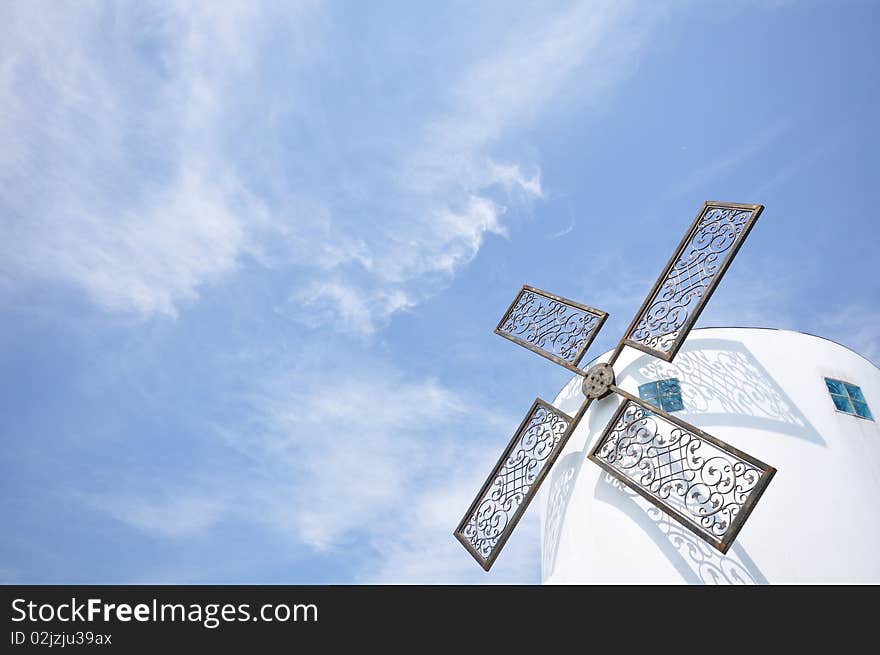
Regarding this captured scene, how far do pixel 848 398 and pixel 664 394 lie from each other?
1512 millimetres

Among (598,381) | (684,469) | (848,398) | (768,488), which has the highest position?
(598,381)

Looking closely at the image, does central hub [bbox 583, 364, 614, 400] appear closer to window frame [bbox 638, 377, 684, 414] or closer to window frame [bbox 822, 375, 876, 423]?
window frame [bbox 638, 377, 684, 414]

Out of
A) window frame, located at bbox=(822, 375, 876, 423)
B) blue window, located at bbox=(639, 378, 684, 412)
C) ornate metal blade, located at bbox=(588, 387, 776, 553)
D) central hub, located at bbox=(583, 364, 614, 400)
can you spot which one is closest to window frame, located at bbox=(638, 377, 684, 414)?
blue window, located at bbox=(639, 378, 684, 412)

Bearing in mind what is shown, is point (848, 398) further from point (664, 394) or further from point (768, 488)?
point (664, 394)

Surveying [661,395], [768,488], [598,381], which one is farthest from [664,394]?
[768,488]

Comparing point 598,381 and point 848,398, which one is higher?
point 598,381

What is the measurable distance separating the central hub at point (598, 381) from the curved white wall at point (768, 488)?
0.45 feet

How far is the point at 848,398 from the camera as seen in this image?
16.6 ft

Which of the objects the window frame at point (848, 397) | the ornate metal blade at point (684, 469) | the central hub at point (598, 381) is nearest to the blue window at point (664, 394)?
the ornate metal blade at point (684, 469)

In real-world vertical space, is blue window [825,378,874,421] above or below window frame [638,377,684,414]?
below

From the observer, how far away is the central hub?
5516 millimetres

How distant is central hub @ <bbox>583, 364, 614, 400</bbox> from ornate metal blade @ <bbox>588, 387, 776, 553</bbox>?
12 cm
